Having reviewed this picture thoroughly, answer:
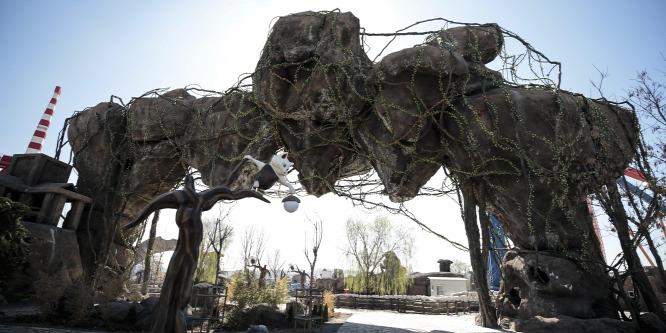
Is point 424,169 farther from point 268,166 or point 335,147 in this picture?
point 268,166

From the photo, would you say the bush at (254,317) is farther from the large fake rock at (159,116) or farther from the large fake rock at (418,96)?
the large fake rock at (159,116)

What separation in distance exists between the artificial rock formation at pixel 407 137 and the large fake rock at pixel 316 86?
34 millimetres

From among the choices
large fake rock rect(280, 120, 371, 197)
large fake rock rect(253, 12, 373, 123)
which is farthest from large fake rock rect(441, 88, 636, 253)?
large fake rock rect(280, 120, 371, 197)

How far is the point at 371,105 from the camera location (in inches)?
352

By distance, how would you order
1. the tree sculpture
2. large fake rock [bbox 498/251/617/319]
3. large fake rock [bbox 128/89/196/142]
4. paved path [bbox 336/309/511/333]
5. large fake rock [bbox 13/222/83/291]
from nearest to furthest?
1. the tree sculpture
2. large fake rock [bbox 498/251/617/319]
3. paved path [bbox 336/309/511/333]
4. large fake rock [bbox 13/222/83/291]
5. large fake rock [bbox 128/89/196/142]

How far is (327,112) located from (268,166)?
4.77 metres

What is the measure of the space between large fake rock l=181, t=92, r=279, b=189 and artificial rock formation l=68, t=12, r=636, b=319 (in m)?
0.04

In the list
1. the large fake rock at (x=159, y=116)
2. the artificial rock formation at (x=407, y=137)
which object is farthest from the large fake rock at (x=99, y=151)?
the large fake rock at (x=159, y=116)

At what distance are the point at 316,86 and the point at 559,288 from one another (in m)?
6.65

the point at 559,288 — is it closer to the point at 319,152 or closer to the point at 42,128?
the point at 319,152

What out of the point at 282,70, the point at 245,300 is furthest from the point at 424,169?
the point at 245,300

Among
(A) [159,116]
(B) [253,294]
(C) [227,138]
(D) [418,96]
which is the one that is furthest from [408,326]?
(A) [159,116]

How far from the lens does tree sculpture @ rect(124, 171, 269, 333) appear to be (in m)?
3.59

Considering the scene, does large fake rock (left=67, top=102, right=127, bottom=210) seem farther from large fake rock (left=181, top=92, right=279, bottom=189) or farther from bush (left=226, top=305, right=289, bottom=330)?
bush (left=226, top=305, right=289, bottom=330)
